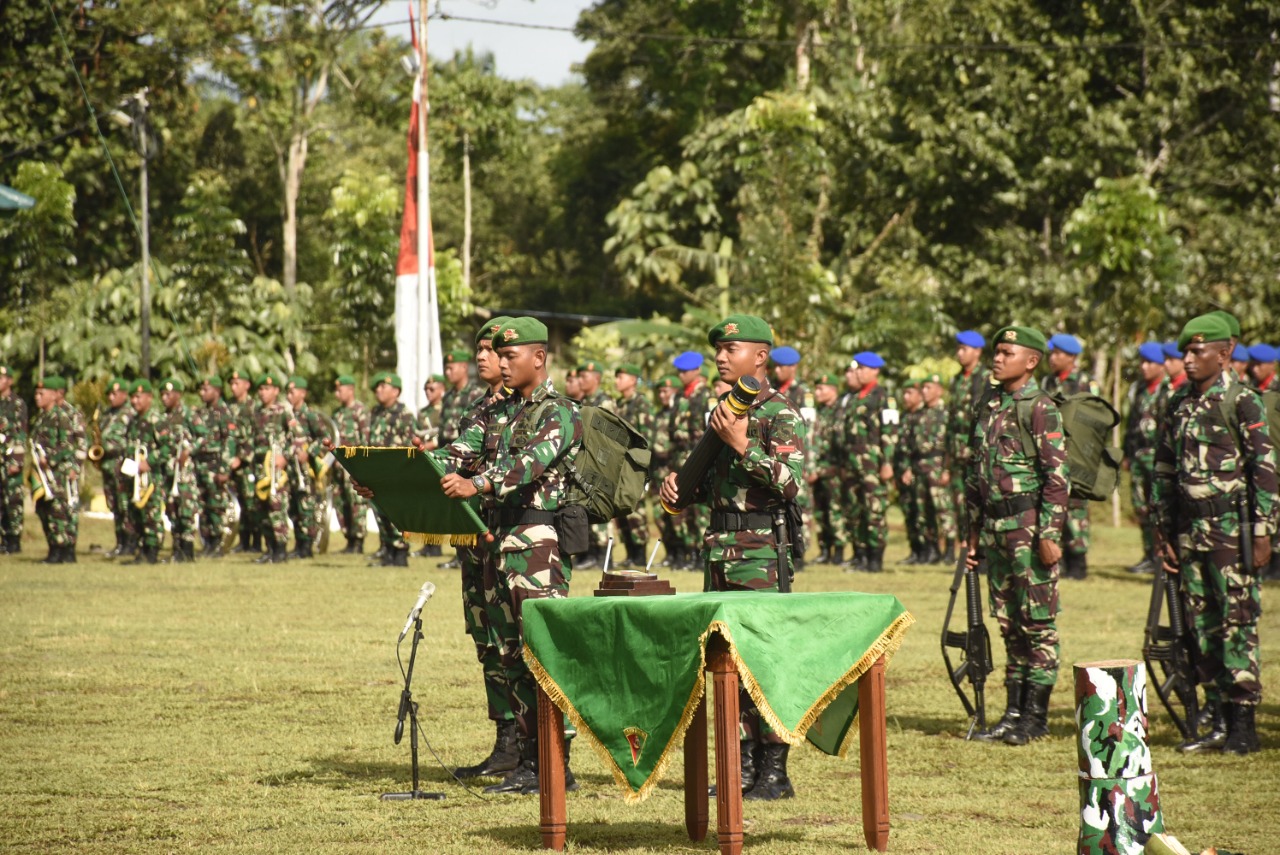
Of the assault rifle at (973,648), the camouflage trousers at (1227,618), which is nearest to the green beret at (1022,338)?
the assault rifle at (973,648)

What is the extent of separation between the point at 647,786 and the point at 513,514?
2.00m

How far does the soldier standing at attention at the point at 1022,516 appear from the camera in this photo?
8609mm

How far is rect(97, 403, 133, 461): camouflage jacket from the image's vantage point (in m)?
20.3

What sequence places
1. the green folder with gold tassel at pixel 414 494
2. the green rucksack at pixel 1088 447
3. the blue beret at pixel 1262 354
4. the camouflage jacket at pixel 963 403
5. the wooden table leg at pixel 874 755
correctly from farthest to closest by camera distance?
1. the blue beret at pixel 1262 354
2. the camouflage jacket at pixel 963 403
3. the green rucksack at pixel 1088 447
4. the green folder with gold tassel at pixel 414 494
5. the wooden table leg at pixel 874 755

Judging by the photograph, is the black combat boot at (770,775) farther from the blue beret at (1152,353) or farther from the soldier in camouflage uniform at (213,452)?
the soldier in camouflage uniform at (213,452)

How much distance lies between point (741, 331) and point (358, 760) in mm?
3191

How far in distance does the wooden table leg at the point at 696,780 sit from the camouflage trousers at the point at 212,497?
15301mm

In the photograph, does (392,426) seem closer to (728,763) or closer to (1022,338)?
(1022,338)

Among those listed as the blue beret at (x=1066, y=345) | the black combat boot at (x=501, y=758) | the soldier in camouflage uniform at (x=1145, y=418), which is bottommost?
the black combat boot at (x=501, y=758)

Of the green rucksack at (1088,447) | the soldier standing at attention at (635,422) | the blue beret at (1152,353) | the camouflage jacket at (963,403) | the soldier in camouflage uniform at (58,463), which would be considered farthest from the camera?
the soldier in camouflage uniform at (58,463)

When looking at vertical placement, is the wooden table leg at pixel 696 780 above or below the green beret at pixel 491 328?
below

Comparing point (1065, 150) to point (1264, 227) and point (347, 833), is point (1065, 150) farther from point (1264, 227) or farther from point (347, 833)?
point (347, 833)

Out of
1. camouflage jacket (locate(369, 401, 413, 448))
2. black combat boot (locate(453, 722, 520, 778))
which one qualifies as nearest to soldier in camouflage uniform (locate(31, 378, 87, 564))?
camouflage jacket (locate(369, 401, 413, 448))

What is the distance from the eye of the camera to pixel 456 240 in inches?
1775
